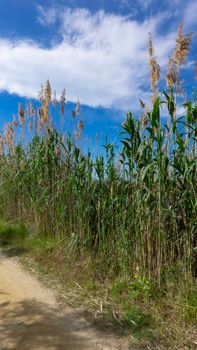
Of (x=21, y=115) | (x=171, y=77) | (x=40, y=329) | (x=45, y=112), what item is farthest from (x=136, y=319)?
(x=21, y=115)

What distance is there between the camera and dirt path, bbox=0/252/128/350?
7.97ft

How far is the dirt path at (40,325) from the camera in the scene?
243 cm

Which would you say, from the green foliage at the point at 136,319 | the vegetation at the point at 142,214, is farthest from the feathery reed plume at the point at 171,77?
the green foliage at the point at 136,319

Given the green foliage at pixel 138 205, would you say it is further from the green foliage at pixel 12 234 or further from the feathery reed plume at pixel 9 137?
the feathery reed plume at pixel 9 137

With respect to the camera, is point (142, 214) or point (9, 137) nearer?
point (142, 214)

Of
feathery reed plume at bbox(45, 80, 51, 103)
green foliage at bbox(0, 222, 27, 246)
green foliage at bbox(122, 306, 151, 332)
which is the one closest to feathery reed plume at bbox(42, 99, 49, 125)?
feathery reed plume at bbox(45, 80, 51, 103)

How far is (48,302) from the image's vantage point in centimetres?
322

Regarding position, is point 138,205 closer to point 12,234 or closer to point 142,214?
point 142,214

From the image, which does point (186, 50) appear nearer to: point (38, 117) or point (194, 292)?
point (194, 292)

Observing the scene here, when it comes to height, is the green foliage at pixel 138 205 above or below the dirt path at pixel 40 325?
above

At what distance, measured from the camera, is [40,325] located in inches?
107

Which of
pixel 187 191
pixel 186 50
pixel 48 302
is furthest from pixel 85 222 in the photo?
pixel 186 50

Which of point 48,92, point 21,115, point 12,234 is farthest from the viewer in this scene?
point 21,115

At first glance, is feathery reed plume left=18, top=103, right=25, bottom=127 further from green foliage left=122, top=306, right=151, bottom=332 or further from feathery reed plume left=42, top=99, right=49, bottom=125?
green foliage left=122, top=306, right=151, bottom=332
